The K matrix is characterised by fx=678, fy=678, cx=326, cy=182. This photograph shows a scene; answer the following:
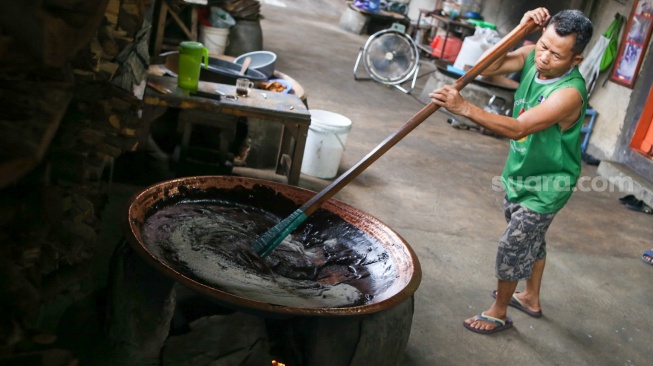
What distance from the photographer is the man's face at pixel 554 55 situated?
3.57 metres

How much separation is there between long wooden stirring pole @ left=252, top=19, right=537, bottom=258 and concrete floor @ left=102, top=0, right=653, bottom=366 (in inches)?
43.5

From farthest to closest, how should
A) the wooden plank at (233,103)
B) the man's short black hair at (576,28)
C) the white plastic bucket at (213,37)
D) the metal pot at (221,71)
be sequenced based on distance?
the white plastic bucket at (213,37) < the metal pot at (221,71) < the wooden plank at (233,103) < the man's short black hair at (576,28)

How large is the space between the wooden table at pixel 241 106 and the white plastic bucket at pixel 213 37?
3.82m

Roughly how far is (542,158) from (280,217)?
1.54 meters

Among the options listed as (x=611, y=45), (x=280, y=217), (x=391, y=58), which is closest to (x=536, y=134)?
(x=280, y=217)

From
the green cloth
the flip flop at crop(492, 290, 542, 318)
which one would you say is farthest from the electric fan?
the flip flop at crop(492, 290, 542, 318)

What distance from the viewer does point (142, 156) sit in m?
5.17

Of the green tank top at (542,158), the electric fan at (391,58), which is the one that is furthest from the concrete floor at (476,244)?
the green tank top at (542,158)

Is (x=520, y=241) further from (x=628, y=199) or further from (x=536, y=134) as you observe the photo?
(x=628, y=199)

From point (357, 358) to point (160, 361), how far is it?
0.86 metres

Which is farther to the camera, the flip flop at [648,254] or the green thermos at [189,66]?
the flip flop at [648,254]

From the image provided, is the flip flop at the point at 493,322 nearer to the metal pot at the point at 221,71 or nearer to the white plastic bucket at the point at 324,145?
the white plastic bucket at the point at 324,145

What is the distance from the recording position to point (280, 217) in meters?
3.67

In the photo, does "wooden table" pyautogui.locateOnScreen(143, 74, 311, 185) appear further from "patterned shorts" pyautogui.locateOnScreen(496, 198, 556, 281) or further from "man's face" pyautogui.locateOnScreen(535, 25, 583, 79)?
"man's face" pyautogui.locateOnScreen(535, 25, 583, 79)
